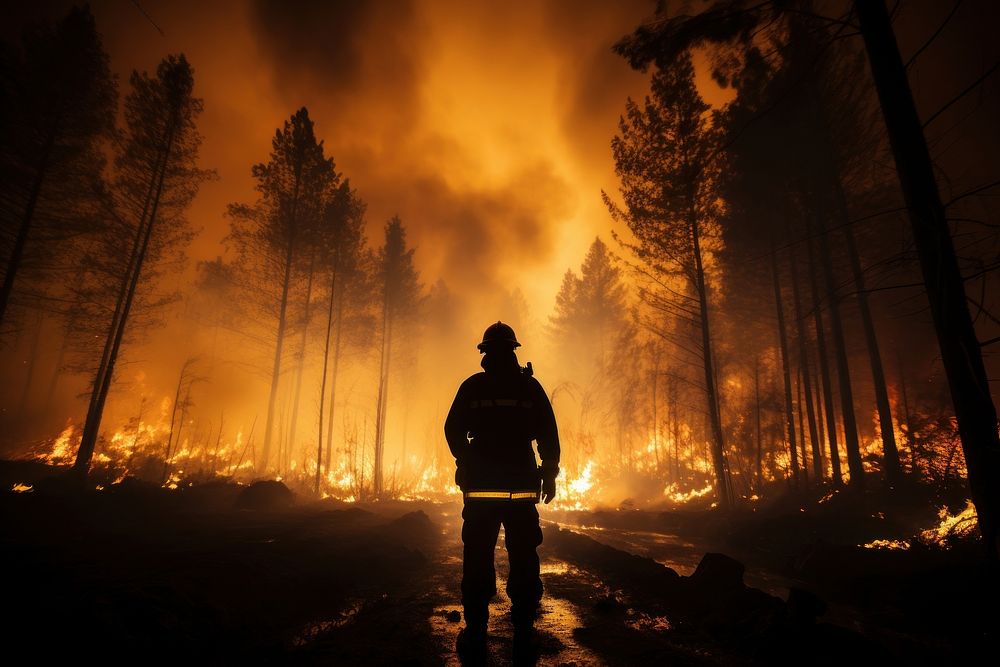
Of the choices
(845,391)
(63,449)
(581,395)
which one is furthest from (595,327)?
(63,449)

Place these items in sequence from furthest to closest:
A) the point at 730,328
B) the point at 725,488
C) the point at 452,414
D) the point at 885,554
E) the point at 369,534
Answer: the point at 730,328 → the point at 725,488 → the point at 369,534 → the point at 885,554 → the point at 452,414

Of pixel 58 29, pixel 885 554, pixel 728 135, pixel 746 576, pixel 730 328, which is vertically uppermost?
pixel 58 29

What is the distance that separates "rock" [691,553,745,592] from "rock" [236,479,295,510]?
12.4 metres

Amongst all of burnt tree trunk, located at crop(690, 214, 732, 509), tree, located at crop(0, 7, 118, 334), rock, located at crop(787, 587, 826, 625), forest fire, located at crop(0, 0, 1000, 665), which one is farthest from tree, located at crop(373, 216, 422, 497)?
rock, located at crop(787, 587, 826, 625)

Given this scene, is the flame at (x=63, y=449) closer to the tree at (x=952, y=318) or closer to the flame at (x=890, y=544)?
the tree at (x=952, y=318)

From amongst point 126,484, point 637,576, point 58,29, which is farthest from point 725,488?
point 58,29

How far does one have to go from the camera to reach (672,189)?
47.2 feet

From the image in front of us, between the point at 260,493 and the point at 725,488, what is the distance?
15376 millimetres

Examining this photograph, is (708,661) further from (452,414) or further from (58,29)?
(58,29)

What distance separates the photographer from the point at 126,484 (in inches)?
458

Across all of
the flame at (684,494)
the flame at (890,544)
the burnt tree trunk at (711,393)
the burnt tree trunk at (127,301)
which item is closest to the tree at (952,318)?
the flame at (890,544)

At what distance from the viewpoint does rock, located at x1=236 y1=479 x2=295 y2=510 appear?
12531 millimetres

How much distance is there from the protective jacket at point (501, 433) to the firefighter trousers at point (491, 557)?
133 mm

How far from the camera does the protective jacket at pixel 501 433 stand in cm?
387
